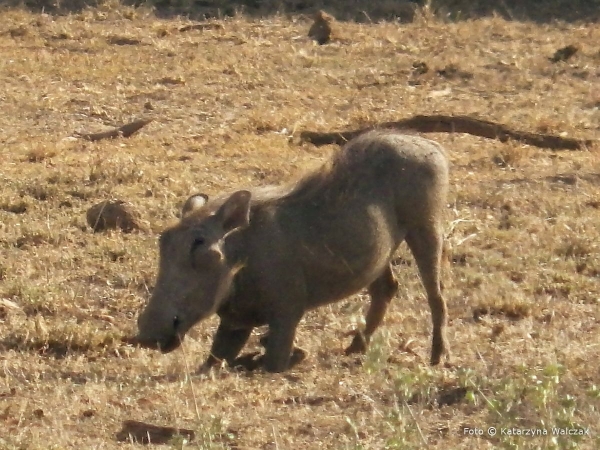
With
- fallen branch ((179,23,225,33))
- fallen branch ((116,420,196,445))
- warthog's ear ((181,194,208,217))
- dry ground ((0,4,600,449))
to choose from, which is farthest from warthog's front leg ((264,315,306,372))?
fallen branch ((179,23,225,33))

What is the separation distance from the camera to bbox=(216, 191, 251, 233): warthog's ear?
5.54 metres

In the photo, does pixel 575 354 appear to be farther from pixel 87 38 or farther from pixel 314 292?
pixel 87 38

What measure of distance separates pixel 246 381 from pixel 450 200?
12.3 feet

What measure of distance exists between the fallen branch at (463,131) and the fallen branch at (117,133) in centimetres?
144

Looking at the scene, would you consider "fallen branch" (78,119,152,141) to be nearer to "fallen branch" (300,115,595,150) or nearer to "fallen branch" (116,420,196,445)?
"fallen branch" (300,115,595,150)

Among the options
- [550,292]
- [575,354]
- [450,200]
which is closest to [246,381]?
[575,354]

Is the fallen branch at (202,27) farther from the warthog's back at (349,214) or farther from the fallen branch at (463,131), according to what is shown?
the warthog's back at (349,214)

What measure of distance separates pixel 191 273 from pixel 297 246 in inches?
21.1

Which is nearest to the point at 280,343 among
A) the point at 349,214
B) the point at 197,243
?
the point at 197,243

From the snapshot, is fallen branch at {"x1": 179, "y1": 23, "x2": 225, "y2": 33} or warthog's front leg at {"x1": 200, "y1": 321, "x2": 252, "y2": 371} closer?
warthog's front leg at {"x1": 200, "y1": 321, "x2": 252, "y2": 371}

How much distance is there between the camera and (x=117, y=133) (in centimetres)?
1100

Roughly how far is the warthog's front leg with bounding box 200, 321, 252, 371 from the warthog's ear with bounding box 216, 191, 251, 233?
52 cm

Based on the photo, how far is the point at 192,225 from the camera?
555 centimetres

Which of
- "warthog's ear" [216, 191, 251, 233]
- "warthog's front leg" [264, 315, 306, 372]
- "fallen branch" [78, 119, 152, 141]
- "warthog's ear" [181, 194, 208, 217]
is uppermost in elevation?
"warthog's ear" [216, 191, 251, 233]
